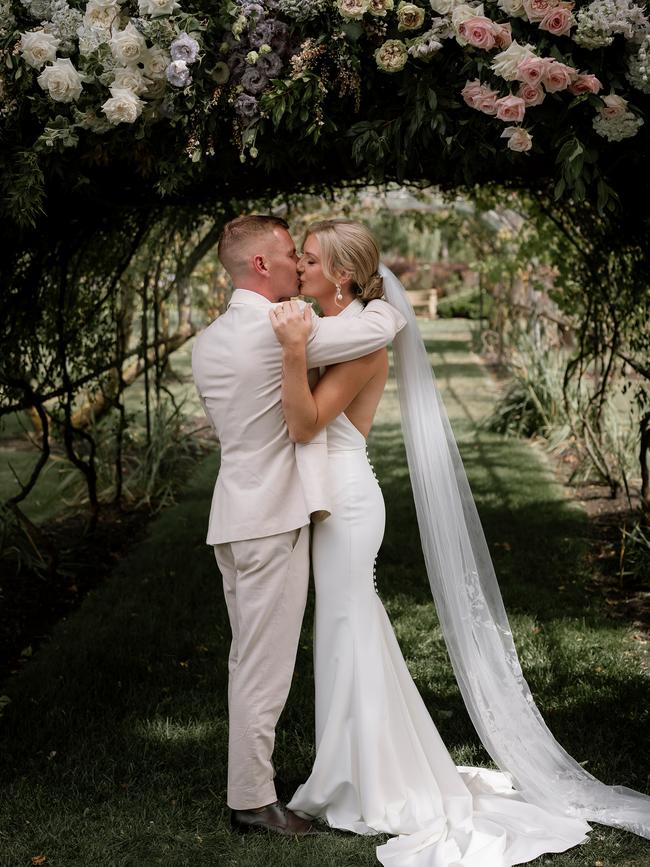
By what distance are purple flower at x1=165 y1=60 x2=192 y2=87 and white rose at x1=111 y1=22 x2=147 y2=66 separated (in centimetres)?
10

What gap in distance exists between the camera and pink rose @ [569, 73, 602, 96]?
3.00 meters

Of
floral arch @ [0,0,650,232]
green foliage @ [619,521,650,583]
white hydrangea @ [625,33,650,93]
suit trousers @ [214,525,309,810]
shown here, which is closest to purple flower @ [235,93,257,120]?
floral arch @ [0,0,650,232]

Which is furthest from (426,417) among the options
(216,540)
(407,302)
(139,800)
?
(139,800)

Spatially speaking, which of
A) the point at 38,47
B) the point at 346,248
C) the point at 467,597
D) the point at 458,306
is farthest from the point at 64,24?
the point at 458,306

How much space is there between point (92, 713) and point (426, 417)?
1.85 m

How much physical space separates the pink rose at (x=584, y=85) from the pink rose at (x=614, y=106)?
1.8 inches

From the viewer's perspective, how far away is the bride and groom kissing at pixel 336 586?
2920 millimetres

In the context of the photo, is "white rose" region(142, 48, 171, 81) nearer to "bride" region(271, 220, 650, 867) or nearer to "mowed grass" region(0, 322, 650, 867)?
"bride" region(271, 220, 650, 867)

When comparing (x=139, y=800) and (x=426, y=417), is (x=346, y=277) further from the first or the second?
(x=139, y=800)

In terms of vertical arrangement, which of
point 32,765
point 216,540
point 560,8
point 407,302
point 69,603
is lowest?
point 69,603

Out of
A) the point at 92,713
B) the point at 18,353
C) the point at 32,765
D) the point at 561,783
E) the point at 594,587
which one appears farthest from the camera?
the point at 594,587

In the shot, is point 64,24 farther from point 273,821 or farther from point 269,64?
point 273,821

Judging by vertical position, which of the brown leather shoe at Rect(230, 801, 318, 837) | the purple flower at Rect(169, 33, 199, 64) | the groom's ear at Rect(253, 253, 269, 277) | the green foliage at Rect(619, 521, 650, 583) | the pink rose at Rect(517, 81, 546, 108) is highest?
the purple flower at Rect(169, 33, 199, 64)

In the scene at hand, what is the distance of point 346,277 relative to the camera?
3053mm
